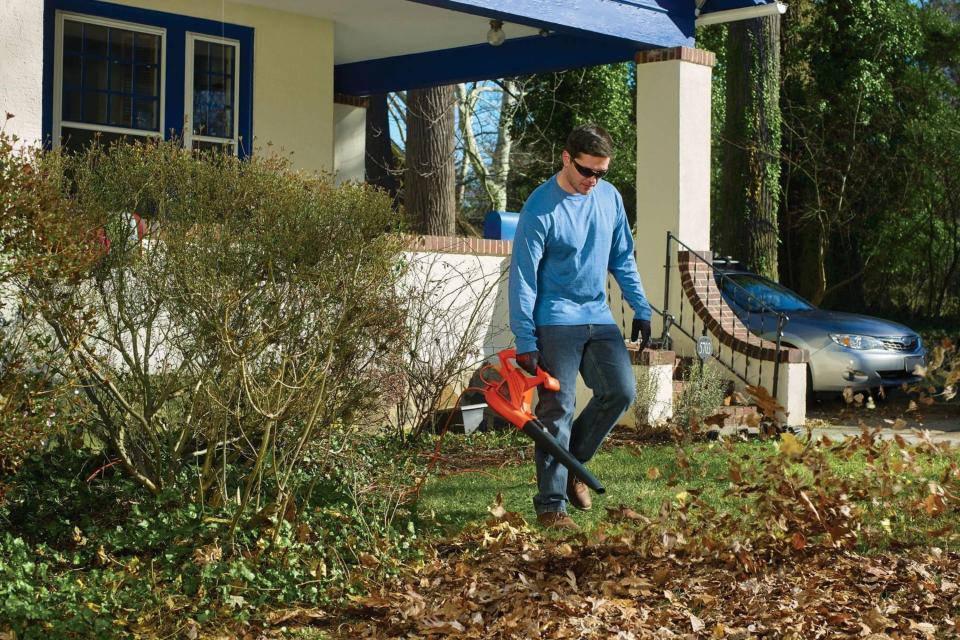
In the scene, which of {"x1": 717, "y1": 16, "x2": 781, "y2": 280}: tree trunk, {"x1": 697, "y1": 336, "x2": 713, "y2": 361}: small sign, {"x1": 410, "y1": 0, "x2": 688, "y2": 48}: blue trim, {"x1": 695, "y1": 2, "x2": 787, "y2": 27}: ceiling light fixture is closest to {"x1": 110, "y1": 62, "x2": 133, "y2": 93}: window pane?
{"x1": 410, "y1": 0, "x2": 688, "y2": 48}: blue trim

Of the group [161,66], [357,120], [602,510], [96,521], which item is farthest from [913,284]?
[96,521]

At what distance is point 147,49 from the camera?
1107 centimetres

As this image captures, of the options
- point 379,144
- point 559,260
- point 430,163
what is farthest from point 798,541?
point 379,144

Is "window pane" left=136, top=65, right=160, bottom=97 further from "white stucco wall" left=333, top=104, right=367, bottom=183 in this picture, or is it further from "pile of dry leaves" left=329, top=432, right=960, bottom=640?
"pile of dry leaves" left=329, top=432, right=960, bottom=640

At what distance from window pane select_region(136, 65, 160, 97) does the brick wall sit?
538 cm

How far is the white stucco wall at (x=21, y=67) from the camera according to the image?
625 centimetres

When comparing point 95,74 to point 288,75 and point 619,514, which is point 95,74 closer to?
point 288,75

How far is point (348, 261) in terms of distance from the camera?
18.6ft

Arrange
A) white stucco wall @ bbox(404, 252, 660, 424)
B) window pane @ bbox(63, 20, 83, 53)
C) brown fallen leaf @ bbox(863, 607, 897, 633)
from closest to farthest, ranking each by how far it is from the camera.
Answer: brown fallen leaf @ bbox(863, 607, 897, 633), white stucco wall @ bbox(404, 252, 660, 424), window pane @ bbox(63, 20, 83, 53)

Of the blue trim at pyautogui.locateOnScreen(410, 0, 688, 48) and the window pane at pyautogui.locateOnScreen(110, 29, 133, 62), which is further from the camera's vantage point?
the window pane at pyautogui.locateOnScreen(110, 29, 133, 62)

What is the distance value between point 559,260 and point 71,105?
265 inches

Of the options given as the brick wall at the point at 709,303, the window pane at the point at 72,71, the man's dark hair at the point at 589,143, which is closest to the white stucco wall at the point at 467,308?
the brick wall at the point at 709,303

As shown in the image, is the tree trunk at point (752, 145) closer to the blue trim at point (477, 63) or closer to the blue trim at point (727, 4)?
the blue trim at point (477, 63)

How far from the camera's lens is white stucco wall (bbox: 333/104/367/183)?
14.4 m
